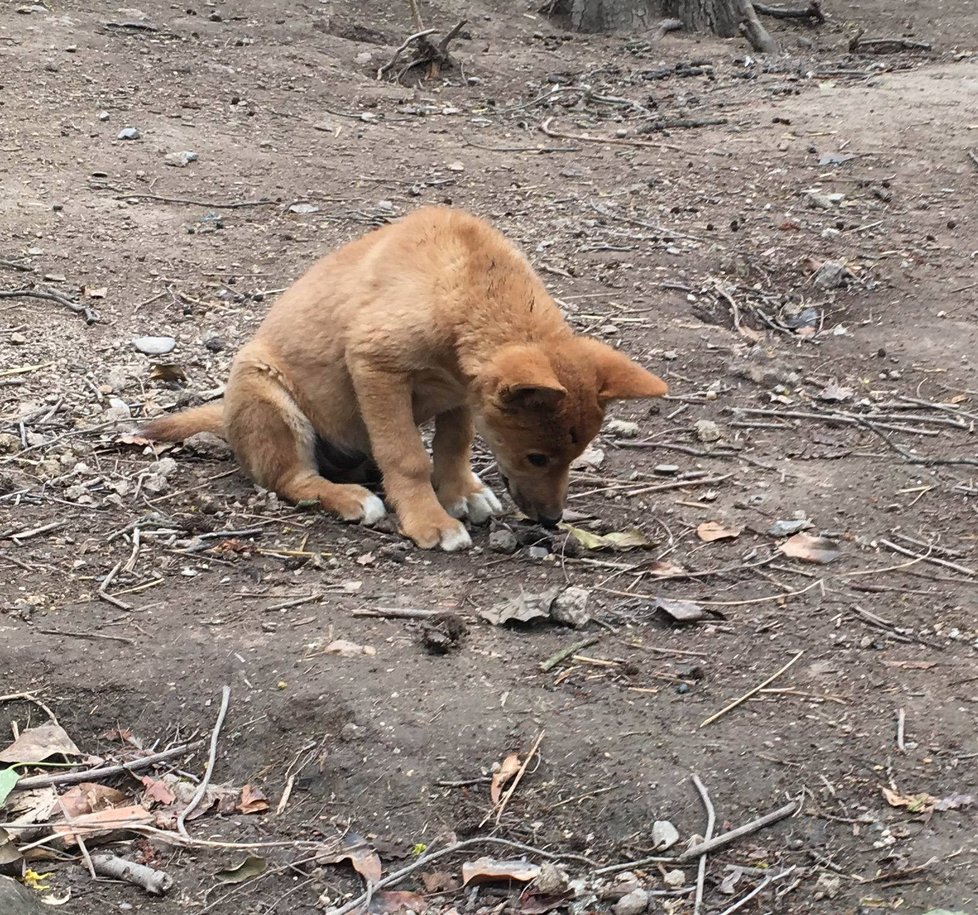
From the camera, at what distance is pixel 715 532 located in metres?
4.86

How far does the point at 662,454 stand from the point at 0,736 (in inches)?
125

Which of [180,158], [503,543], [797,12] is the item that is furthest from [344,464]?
[797,12]

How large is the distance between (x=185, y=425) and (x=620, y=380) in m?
2.15

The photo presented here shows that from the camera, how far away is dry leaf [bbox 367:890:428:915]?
3111mm

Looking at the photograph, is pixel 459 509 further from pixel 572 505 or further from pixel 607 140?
pixel 607 140

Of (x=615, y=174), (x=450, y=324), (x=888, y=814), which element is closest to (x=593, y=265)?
(x=615, y=174)

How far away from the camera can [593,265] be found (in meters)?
7.45

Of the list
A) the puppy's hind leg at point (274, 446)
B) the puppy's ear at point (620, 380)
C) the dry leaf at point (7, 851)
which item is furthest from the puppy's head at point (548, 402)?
the dry leaf at point (7, 851)

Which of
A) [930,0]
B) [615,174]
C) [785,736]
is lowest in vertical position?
[785,736]

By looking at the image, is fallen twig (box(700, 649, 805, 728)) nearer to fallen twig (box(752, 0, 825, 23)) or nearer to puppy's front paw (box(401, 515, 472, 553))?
puppy's front paw (box(401, 515, 472, 553))

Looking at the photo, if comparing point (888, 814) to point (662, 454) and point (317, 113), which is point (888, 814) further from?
point (317, 113)

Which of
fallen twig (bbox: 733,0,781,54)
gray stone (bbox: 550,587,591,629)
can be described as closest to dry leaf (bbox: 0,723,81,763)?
gray stone (bbox: 550,587,591,629)

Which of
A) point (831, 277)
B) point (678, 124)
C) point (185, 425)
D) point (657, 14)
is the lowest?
point (185, 425)

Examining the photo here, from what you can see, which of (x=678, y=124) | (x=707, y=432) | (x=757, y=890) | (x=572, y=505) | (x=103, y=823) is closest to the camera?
(x=757, y=890)
